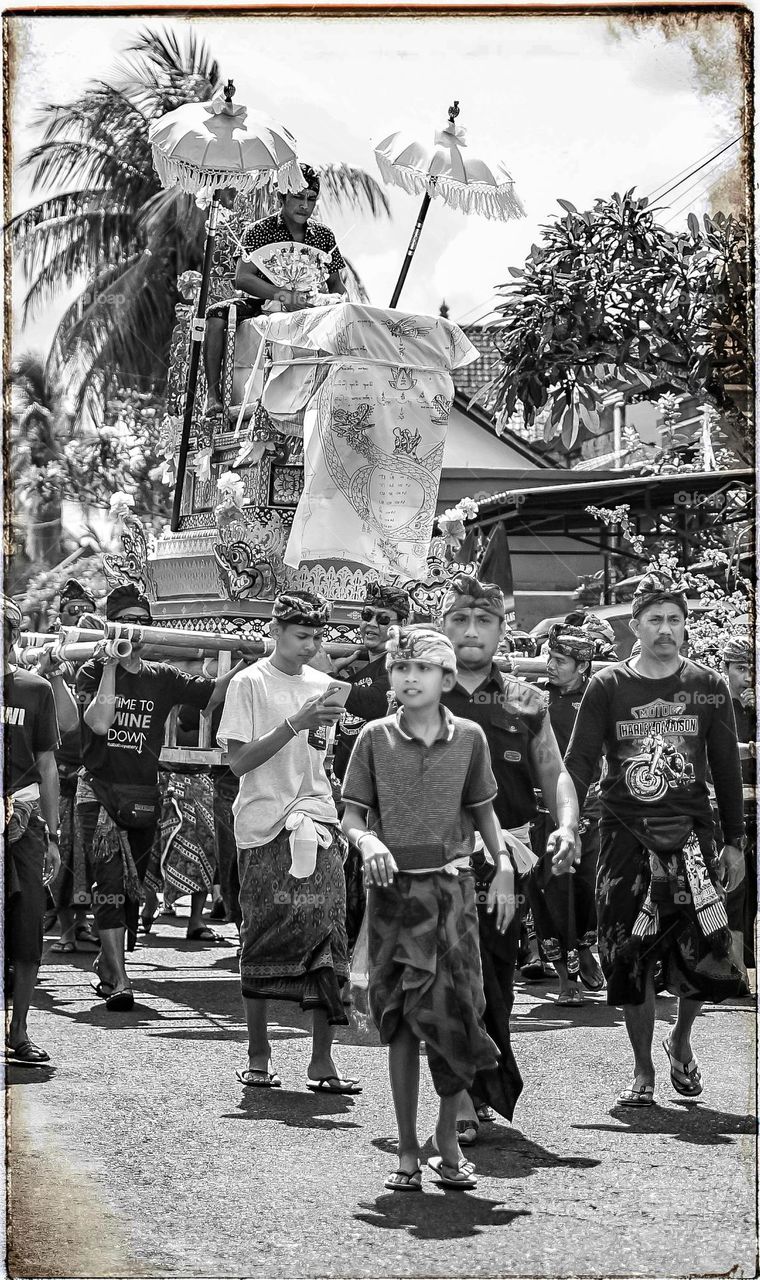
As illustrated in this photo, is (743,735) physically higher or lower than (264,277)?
lower

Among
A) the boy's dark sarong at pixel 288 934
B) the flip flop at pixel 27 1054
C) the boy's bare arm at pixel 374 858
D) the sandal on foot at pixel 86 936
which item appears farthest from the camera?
the sandal on foot at pixel 86 936

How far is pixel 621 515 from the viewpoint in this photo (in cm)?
1570

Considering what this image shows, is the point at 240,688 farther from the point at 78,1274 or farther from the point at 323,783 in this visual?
the point at 78,1274

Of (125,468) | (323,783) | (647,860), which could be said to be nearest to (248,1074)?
(323,783)

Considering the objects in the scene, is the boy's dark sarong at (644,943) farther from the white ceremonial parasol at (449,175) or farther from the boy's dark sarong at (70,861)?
the white ceremonial parasol at (449,175)

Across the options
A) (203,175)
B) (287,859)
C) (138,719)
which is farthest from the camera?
(203,175)

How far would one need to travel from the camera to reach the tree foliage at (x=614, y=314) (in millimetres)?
7176

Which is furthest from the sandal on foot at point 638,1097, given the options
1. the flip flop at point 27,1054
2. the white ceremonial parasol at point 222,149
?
the white ceremonial parasol at point 222,149

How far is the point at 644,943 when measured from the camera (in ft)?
22.9

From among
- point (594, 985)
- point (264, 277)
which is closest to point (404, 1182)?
point (594, 985)

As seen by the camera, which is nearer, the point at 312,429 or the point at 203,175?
the point at 312,429

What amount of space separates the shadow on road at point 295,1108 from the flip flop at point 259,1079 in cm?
3

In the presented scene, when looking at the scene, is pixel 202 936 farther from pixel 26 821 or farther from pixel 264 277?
pixel 26 821

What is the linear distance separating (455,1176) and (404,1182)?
0.57ft
